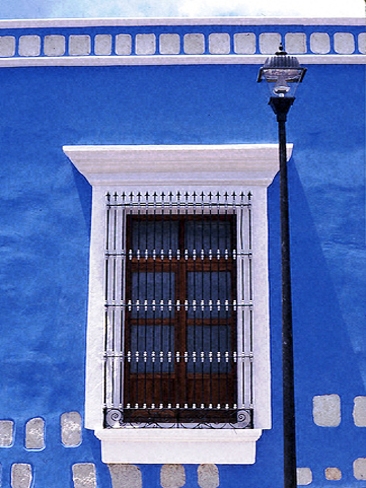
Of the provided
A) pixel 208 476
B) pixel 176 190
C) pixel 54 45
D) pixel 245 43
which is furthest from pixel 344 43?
pixel 208 476

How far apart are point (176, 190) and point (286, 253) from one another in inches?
52.2

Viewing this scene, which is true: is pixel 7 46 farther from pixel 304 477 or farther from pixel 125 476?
pixel 304 477

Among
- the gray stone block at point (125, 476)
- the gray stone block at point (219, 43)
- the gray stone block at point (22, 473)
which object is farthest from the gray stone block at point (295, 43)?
the gray stone block at point (22, 473)

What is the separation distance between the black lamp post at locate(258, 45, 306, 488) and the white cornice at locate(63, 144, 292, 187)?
913mm

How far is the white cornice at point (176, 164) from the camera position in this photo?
5.29 m

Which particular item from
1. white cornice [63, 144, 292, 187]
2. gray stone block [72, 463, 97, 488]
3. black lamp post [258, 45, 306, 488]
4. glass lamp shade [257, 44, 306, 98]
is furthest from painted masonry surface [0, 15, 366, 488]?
glass lamp shade [257, 44, 306, 98]

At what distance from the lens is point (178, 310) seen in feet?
17.4

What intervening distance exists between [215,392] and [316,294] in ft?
3.37

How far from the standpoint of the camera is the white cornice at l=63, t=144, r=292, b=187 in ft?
17.3

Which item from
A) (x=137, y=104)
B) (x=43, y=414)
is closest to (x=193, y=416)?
(x=43, y=414)

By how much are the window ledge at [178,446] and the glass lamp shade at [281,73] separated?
232 centimetres

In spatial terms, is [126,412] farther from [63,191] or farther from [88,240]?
[63,191]

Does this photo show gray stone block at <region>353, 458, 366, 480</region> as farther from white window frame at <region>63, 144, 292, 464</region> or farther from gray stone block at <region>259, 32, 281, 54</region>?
gray stone block at <region>259, 32, 281, 54</region>

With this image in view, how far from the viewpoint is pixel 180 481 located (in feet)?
16.5
